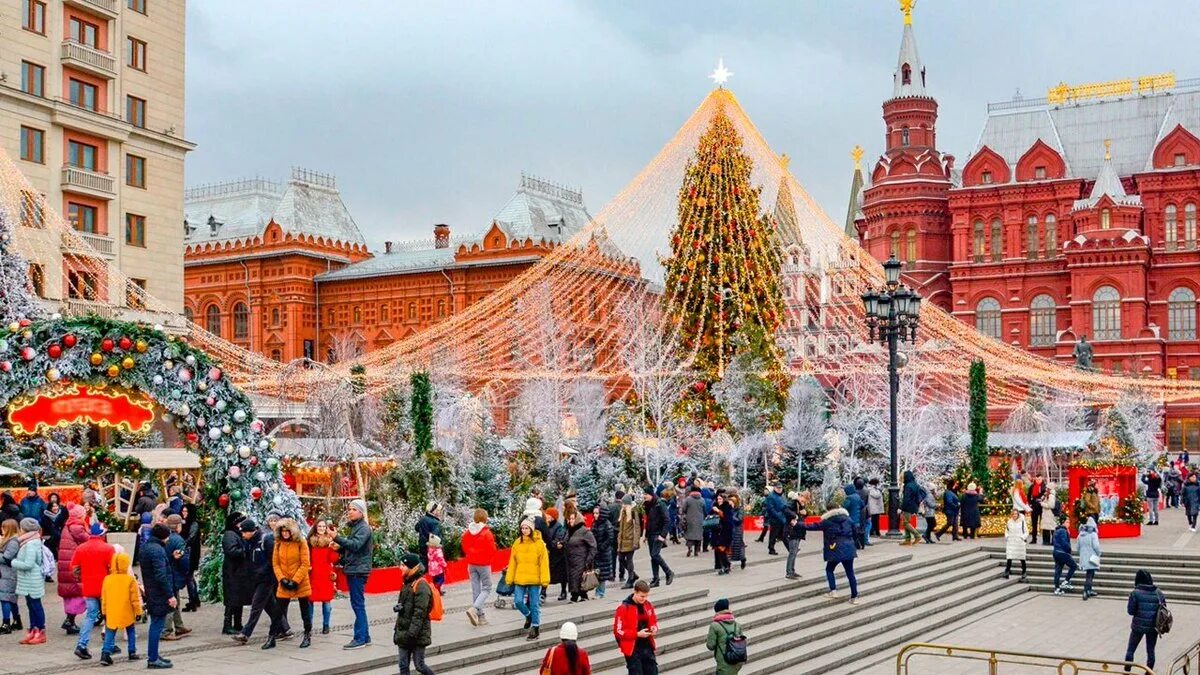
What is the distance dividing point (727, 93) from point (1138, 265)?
41597 millimetres

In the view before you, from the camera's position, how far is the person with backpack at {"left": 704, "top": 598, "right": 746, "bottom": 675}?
12125 mm

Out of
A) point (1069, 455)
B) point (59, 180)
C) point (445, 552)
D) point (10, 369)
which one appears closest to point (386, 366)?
point (59, 180)

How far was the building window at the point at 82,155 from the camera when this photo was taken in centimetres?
3969

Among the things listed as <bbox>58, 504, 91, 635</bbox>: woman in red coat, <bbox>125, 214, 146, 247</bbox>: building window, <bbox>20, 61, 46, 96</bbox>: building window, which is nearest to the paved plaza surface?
<bbox>58, 504, 91, 635</bbox>: woman in red coat

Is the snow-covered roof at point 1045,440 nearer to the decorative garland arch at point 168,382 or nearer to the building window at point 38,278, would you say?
the building window at point 38,278

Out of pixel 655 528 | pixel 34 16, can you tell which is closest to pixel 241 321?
pixel 34 16

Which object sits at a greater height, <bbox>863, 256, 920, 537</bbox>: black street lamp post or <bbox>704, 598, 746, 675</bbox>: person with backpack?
<bbox>863, 256, 920, 537</bbox>: black street lamp post

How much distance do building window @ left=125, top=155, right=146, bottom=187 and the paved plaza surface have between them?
83.9 feet

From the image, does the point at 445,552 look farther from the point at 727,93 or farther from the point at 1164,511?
the point at 1164,511

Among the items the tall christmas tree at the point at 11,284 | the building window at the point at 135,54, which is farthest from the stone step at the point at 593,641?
the building window at the point at 135,54

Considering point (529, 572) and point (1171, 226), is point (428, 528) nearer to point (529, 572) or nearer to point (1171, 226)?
point (529, 572)

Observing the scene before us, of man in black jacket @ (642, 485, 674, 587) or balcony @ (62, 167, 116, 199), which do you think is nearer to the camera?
man in black jacket @ (642, 485, 674, 587)

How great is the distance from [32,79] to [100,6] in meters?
3.53

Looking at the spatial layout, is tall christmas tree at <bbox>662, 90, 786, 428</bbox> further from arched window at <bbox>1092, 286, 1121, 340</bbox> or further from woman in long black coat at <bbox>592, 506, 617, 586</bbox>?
arched window at <bbox>1092, 286, 1121, 340</bbox>
